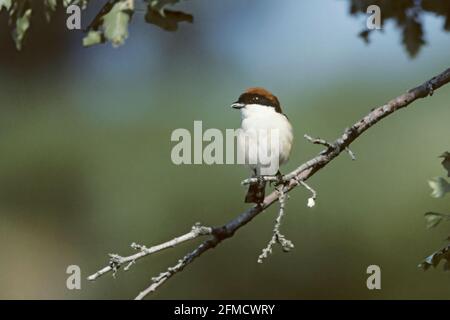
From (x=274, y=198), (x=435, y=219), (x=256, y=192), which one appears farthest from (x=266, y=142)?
(x=435, y=219)

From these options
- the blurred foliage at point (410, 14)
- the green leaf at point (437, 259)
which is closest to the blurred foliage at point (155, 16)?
the blurred foliage at point (410, 14)

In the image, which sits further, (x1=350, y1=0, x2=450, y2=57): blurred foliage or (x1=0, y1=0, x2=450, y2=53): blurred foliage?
(x1=350, y1=0, x2=450, y2=57): blurred foliage

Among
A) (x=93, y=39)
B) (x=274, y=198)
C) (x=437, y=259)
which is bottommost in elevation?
(x=437, y=259)

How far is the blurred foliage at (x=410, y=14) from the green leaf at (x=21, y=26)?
1.55 m

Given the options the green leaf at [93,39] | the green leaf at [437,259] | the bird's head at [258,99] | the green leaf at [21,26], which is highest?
the bird's head at [258,99]

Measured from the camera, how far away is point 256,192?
13.3 ft

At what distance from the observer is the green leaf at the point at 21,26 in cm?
314

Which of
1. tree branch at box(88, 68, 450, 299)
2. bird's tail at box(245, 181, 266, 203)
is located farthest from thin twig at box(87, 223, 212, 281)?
bird's tail at box(245, 181, 266, 203)

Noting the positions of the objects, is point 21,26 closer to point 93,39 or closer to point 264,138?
point 93,39

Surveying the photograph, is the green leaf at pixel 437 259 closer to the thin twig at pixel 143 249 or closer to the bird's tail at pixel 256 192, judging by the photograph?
the thin twig at pixel 143 249

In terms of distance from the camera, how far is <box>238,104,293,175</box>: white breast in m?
4.59

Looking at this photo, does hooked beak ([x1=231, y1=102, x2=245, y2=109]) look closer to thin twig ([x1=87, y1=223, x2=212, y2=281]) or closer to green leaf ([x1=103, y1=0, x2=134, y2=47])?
thin twig ([x1=87, y1=223, x2=212, y2=281])

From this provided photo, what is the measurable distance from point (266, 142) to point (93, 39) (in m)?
1.81

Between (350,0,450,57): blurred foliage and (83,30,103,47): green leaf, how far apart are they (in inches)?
54.8
